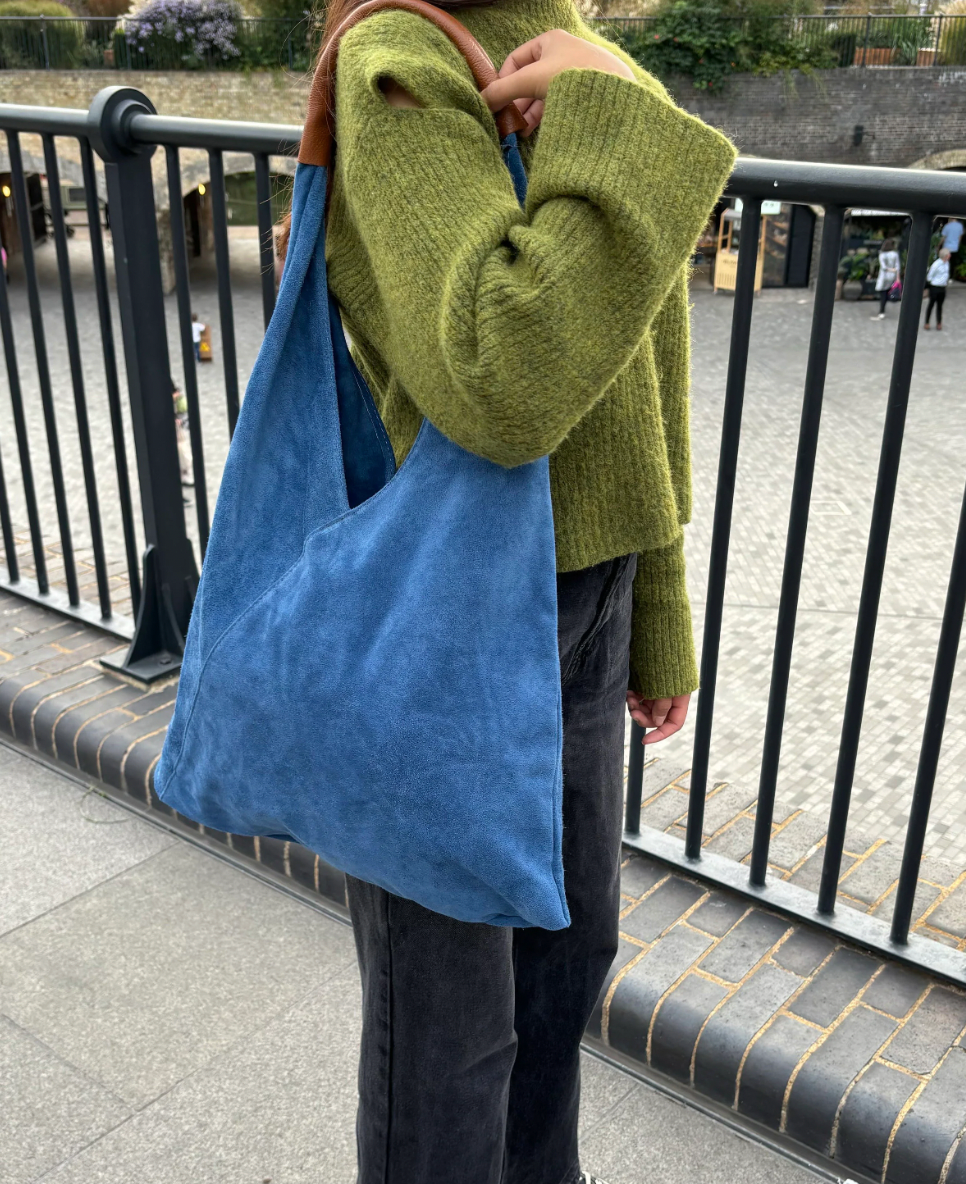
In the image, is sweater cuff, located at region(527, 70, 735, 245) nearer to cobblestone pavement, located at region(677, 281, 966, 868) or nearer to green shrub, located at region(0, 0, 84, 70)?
cobblestone pavement, located at region(677, 281, 966, 868)

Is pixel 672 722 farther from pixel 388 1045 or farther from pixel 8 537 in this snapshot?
pixel 8 537

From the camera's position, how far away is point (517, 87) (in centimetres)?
112

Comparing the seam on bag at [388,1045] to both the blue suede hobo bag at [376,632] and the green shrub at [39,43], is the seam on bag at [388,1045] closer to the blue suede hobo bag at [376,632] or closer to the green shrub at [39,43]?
the blue suede hobo bag at [376,632]

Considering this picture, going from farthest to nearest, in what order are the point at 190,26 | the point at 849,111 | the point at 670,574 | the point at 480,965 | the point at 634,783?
the point at 849,111
the point at 190,26
the point at 634,783
the point at 670,574
the point at 480,965

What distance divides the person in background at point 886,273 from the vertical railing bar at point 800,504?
893 inches

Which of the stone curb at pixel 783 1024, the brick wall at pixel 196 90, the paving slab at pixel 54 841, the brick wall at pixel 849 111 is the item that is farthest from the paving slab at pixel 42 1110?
the brick wall at pixel 849 111

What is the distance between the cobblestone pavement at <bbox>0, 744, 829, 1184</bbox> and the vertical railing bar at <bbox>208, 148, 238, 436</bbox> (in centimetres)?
103

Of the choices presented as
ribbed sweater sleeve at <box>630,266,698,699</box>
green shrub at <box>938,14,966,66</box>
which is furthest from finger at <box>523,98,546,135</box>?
green shrub at <box>938,14,966,66</box>

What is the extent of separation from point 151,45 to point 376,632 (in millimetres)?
26469

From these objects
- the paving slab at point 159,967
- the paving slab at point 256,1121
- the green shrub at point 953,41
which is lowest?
the paving slab at point 159,967

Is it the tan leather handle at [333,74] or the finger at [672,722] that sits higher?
the tan leather handle at [333,74]

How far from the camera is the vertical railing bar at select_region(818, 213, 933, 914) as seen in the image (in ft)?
5.91

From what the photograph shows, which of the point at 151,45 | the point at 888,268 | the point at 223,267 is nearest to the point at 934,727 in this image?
the point at 223,267

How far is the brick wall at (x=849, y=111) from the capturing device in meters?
25.0
